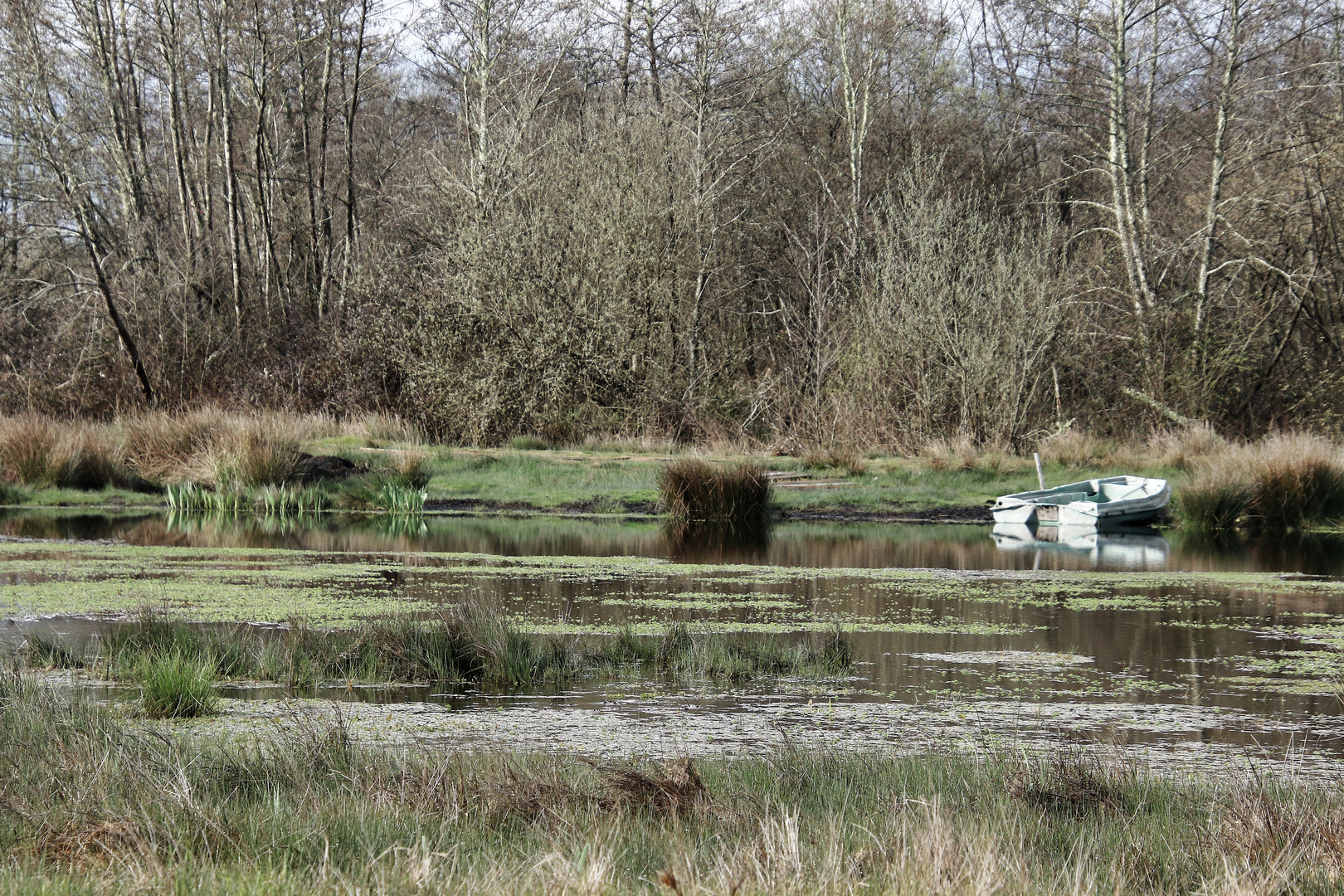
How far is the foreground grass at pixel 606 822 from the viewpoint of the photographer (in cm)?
308

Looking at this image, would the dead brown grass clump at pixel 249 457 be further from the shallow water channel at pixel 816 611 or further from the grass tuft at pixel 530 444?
the grass tuft at pixel 530 444

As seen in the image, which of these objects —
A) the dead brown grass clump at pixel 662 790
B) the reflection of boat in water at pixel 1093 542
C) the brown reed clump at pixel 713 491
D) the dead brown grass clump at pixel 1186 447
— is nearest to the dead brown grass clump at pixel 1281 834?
the dead brown grass clump at pixel 662 790

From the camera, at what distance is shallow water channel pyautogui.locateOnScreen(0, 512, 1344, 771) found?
19.7 ft

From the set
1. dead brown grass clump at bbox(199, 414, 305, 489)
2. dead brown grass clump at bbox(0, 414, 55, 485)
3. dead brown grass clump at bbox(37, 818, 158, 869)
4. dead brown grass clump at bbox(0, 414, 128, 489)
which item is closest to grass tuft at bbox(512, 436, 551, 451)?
dead brown grass clump at bbox(199, 414, 305, 489)

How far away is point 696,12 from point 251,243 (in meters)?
11.9

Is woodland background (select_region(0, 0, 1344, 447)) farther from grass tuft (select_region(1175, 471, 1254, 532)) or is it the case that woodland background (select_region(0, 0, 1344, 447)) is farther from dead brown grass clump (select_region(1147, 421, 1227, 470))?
grass tuft (select_region(1175, 471, 1254, 532))

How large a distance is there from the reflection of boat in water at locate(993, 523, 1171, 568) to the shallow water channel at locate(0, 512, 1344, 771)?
0.33 feet

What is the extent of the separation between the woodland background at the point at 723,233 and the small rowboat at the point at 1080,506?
438 cm

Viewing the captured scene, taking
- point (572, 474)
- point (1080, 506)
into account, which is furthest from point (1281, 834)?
point (572, 474)

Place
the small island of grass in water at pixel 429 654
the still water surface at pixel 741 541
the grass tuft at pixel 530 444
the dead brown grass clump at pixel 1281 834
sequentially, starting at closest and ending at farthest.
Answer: the dead brown grass clump at pixel 1281 834, the small island of grass in water at pixel 429 654, the still water surface at pixel 741 541, the grass tuft at pixel 530 444

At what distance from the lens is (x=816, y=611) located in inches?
384

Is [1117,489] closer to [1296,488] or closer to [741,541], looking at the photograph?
[1296,488]

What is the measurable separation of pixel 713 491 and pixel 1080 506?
208 inches

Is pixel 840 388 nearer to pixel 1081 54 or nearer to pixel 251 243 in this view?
pixel 1081 54
